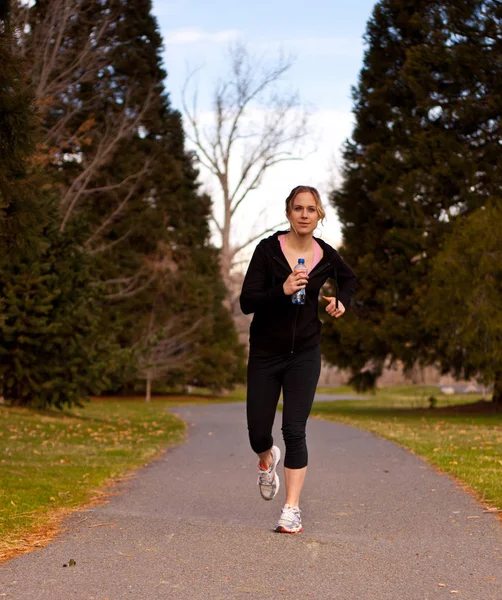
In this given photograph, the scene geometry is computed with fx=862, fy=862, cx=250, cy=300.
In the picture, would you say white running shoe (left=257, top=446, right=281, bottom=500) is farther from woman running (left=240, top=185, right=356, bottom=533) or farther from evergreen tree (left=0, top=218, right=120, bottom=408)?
evergreen tree (left=0, top=218, right=120, bottom=408)

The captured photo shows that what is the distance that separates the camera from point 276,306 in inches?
221

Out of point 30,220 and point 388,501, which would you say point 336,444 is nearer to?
point 388,501

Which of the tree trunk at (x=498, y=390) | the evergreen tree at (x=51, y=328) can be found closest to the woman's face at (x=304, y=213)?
the evergreen tree at (x=51, y=328)

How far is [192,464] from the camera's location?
1039cm

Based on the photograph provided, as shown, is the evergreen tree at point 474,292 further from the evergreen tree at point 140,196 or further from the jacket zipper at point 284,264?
the jacket zipper at point 284,264

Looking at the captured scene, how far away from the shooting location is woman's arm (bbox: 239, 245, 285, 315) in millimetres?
5484

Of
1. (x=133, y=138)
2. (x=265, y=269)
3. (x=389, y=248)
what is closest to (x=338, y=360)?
(x=389, y=248)

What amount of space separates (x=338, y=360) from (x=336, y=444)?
1246cm

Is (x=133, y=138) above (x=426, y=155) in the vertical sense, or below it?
above

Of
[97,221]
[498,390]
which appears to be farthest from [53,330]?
[97,221]

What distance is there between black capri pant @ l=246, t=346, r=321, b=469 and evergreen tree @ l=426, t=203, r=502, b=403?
44.3 ft

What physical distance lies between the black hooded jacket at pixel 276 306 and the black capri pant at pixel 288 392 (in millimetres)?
81

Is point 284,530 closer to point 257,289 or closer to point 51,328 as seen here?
point 257,289

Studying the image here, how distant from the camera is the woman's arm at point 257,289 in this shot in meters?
5.48
